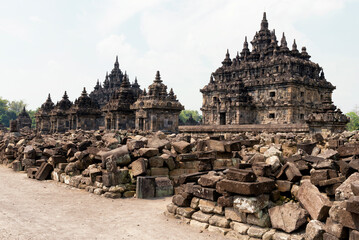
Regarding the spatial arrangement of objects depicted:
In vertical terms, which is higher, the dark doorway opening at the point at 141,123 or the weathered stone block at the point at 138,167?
the dark doorway opening at the point at 141,123

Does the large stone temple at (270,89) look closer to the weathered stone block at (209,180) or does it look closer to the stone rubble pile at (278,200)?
the stone rubble pile at (278,200)

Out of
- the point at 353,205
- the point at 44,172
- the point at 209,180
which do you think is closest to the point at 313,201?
the point at 353,205

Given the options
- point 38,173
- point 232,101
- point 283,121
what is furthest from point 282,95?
point 38,173

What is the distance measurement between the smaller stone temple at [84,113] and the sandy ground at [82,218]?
668 inches

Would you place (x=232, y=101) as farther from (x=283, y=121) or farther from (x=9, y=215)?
(x=9, y=215)

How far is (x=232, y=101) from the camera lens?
3612 centimetres

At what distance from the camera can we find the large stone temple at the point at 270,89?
3422 cm

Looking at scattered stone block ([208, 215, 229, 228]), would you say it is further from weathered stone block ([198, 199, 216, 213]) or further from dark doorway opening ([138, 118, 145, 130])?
dark doorway opening ([138, 118, 145, 130])

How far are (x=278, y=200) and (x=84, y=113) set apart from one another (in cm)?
2221

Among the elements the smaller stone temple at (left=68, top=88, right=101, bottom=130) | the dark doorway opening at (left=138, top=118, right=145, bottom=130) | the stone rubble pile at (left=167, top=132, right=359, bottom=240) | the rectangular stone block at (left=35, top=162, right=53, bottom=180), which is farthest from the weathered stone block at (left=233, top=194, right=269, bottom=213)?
the smaller stone temple at (left=68, top=88, right=101, bottom=130)

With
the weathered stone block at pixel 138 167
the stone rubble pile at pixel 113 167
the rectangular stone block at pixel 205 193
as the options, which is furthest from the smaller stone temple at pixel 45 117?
the rectangular stone block at pixel 205 193

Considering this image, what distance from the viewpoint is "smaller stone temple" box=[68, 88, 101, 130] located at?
25.9 m

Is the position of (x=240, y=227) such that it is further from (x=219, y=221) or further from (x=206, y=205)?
(x=206, y=205)

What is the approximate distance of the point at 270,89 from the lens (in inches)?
1404
